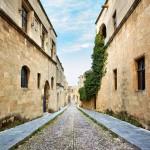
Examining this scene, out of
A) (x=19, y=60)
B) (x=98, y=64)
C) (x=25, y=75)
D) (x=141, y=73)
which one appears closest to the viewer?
(x=141, y=73)

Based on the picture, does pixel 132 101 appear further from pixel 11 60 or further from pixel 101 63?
pixel 101 63

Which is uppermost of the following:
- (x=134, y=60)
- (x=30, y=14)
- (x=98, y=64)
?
(x=30, y=14)

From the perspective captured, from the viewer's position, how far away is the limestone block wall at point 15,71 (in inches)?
358

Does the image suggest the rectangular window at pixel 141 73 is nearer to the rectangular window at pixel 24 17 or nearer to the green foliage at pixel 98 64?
the rectangular window at pixel 24 17

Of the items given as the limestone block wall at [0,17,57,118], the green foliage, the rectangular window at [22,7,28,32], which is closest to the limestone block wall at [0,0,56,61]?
the rectangular window at [22,7,28,32]

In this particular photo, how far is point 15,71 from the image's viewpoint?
1062 cm

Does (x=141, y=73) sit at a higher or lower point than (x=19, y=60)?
lower

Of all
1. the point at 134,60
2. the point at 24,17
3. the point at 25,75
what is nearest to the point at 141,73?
the point at 134,60

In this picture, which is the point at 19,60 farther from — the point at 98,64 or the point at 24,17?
the point at 98,64

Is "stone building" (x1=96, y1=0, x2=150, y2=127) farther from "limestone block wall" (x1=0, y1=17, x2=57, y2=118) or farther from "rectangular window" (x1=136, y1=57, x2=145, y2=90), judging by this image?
"limestone block wall" (x1=0, y1=17, x2=57, y2=118)

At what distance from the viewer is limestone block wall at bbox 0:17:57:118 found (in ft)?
29.8

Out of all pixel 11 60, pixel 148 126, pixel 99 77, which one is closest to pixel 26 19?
pixel 11 60

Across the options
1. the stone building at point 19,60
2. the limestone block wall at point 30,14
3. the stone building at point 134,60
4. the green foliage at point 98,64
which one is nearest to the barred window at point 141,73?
the stone building at point 134,60

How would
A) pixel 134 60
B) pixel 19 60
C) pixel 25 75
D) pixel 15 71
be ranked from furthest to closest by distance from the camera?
pixel 25 75 → pixel 19 60 → pixel 134 60 → pixel 15 71
